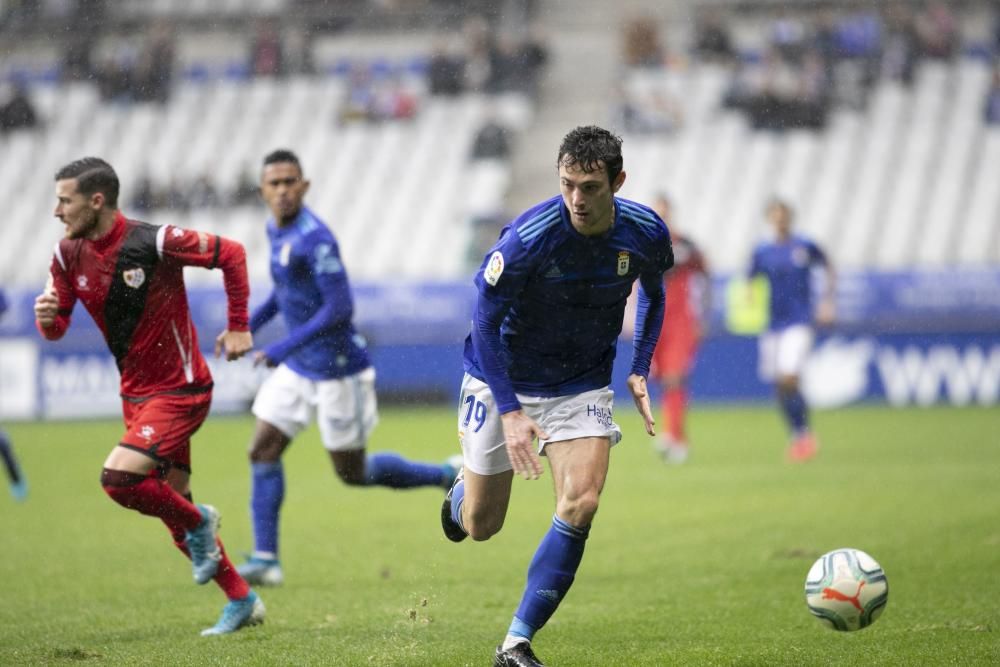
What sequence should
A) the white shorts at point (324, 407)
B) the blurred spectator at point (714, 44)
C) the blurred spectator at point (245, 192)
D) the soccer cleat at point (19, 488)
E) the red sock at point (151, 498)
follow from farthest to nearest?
1. the blurred spectator at point (714, 44)
2. the blurred spectator at point (245, 192)
3. the soccer cleat at point (19, 488)
4. the white shorts at point (324, 407)
5. the red sock at point (151, 498)

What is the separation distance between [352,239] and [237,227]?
2248mm

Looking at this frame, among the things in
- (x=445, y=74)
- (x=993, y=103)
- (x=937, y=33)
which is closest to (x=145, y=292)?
(x=445, y=74)

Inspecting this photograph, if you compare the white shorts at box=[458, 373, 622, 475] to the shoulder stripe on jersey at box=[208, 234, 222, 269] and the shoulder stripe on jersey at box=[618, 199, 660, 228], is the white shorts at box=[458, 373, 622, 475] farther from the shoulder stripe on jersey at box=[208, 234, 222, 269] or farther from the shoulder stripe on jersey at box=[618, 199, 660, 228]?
the shoulder stripe on jersey at box=[208, 234, 222, 269]

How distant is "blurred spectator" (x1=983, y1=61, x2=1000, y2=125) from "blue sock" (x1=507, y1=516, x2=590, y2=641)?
22.7m

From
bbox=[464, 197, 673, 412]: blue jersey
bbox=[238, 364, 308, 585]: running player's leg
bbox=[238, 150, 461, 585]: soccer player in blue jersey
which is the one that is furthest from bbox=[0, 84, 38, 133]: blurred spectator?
bbox=[464, 197, 673, 412]: blue jersey

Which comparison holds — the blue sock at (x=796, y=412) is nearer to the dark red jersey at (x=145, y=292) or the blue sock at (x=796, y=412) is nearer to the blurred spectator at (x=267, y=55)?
the dark red jersey at (x=145, y=292)

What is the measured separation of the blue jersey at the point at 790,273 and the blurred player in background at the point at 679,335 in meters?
0.67

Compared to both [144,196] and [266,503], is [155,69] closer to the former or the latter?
[144,196]

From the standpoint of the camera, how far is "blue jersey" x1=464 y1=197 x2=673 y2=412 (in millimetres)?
5781

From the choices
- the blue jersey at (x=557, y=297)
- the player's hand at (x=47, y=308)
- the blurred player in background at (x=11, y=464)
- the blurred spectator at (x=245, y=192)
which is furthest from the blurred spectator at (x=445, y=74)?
the blue jersey at (x=557, y=297)

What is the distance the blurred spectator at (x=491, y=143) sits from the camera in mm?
27031

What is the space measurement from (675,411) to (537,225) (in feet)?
30.2

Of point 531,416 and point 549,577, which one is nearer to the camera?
point 549,577

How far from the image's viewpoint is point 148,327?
674 cm
